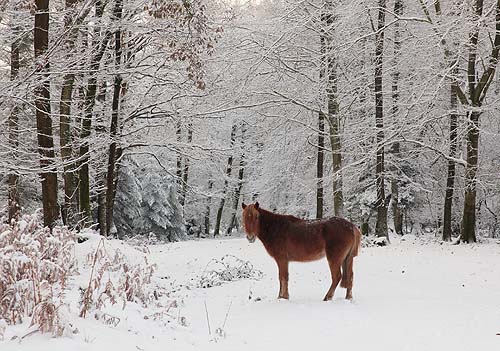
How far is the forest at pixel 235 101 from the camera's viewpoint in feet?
30.7

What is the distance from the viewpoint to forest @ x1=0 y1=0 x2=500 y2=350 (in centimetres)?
936

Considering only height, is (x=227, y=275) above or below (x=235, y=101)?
below

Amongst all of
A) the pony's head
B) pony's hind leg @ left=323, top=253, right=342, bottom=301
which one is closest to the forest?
the pony's head

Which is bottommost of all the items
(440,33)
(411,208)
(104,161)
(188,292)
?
(188,292)

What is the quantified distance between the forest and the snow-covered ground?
0.57 m

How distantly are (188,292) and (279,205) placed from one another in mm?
23580

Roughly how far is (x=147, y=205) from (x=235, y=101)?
1375 cm

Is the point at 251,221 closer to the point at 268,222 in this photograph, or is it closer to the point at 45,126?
the point at 268,222

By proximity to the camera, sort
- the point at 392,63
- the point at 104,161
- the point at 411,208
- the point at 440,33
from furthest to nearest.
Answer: the point at 411,208, the point at 104,161, the point at 392,63, the point at 440,33

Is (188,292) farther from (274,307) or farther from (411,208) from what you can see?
(411,208)

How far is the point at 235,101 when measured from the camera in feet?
63.1

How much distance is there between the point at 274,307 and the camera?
289 inches

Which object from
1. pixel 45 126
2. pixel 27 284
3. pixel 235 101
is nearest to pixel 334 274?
pixel 27 284

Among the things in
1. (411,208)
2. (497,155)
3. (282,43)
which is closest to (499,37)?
(282,43)
